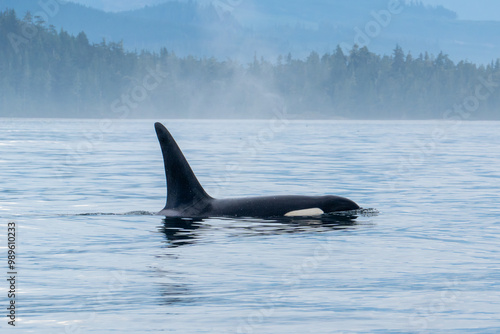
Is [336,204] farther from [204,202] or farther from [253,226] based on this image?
[204,202]

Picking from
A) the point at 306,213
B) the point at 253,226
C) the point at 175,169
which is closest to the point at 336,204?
the point at 306,213

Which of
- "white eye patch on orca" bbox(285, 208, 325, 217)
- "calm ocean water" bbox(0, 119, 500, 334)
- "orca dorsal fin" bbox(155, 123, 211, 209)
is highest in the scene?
"orca dorsal fin" bbox(155, 123, 211, 209)

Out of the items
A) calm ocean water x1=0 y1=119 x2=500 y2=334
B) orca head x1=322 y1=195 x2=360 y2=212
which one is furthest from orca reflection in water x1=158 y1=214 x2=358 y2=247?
orca head x1=322 y1=195 x2=360 y2=212

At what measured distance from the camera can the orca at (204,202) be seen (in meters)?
18.3

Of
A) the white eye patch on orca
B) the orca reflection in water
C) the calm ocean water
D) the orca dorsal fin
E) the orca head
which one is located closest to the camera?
the calm ocean water

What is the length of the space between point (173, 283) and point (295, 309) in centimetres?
203

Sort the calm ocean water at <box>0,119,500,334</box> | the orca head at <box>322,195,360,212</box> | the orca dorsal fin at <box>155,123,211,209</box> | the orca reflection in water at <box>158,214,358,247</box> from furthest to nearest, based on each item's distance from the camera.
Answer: the orca head at <box>322,195,360,212</box> < the orca dorsal fin at <box>155,123,211,209</box> < the orca reflection in water at <box>158,214,358,247</box> < the calm ocean water at <box>0,119,500,334</box>

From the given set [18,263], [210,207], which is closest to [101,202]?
[210,207]

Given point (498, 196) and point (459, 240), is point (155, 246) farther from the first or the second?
point (498, 196)

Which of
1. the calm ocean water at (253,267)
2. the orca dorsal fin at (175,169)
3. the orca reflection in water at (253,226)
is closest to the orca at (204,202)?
the orca dorsal fin at (175,169)

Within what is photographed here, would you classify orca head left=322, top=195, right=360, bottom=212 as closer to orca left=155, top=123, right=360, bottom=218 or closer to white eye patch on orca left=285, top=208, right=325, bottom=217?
orca left=155, top=123, right=360, bottom=218

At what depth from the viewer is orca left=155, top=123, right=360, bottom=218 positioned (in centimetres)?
1831

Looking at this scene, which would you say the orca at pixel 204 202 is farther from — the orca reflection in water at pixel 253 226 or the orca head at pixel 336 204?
the orca reflection in water at pixel 253 226

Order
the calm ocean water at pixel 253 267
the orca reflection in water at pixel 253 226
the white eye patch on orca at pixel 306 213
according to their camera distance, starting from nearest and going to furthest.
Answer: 1. the calm ocean water at pixel 253 267
2. the orca reflection in water at pixel 253 226
3. the white eye patch on orca at pixel 306 213
